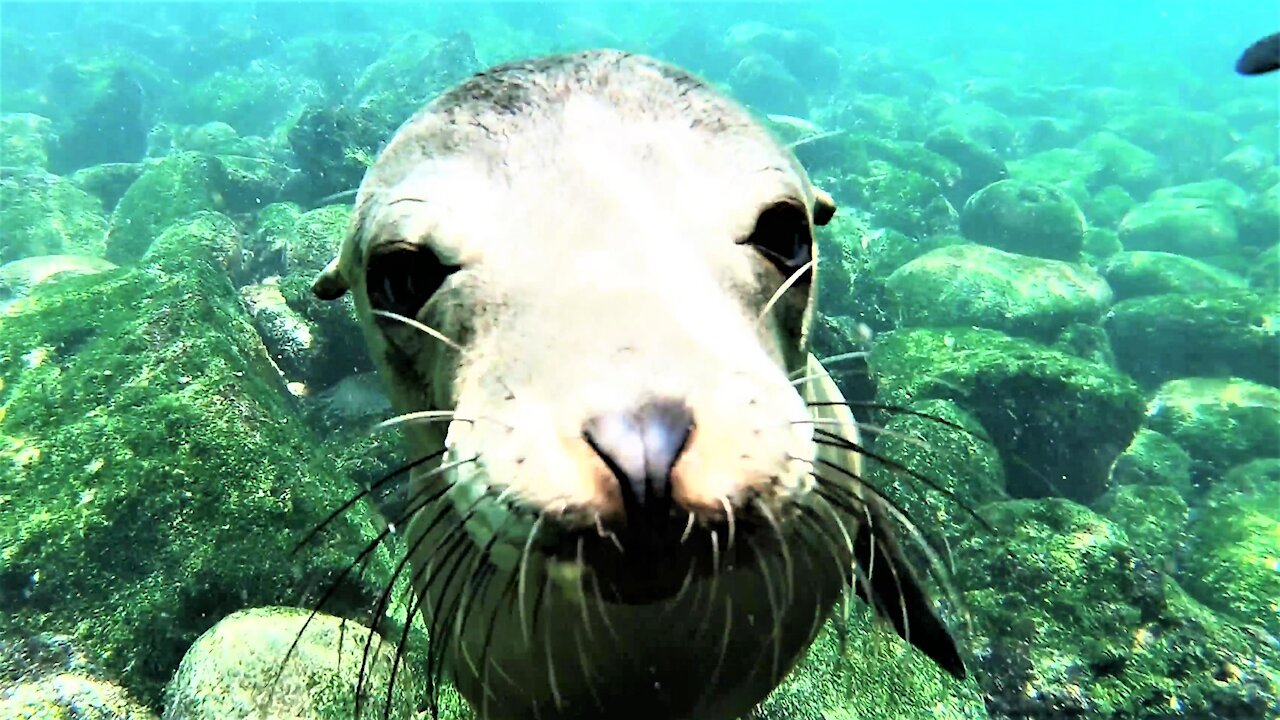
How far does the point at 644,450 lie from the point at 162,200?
39.2 ft

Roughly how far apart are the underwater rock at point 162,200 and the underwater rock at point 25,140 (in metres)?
7.39

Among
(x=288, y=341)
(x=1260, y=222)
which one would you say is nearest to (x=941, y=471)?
(x=288, y=341)

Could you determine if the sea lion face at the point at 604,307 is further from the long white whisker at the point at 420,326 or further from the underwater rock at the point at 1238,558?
the underwater rock at the point at 1238,558

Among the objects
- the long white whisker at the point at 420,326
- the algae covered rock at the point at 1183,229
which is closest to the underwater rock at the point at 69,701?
the long white whisker at the point at 420,326

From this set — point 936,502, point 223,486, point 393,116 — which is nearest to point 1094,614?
point 936,502

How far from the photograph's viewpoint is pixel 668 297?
1.01 metres

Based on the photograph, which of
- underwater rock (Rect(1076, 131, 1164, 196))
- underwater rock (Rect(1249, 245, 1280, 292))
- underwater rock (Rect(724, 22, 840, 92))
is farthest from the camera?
underwater rock (Rect(724, 22, 840, 92))

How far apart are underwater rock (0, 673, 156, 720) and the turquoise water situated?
0.01 m

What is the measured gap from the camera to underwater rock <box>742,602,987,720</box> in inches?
104

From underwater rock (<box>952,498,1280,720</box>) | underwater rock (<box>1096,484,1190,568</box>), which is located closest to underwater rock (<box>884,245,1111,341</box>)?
underwater rock (<box>1096,484,1190,568</box>)

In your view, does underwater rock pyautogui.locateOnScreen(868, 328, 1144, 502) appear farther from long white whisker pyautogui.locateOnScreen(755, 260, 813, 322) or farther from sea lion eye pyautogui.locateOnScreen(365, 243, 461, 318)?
sea lion eye pyautogui.locateOnScreen(365, 243, 461, 318)

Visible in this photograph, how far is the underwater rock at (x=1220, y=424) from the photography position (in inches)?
291

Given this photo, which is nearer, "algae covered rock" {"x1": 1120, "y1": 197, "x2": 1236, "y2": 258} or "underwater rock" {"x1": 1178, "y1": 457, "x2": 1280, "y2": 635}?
"underwater rock" {"x1": 1178, "y1": 457, "x2": 1280, "y2": 635}

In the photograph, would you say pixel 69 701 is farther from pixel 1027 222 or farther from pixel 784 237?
pixel 1027 222
